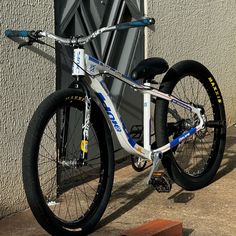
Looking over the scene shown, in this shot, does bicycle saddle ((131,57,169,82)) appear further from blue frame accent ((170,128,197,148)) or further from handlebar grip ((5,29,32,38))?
handlebar grip ((5,29,32,38))

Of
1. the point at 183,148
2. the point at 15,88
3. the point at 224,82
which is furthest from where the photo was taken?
the point at 224,82

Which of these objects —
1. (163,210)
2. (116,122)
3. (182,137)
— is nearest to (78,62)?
(116,122)

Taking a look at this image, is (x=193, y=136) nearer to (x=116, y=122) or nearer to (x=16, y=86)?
(x=116, y=122)

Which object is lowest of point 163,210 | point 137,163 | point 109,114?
point 163,210

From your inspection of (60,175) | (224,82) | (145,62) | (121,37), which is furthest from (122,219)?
(224,82)

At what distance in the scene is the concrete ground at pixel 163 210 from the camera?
3.97 meters

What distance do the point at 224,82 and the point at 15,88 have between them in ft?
14.1

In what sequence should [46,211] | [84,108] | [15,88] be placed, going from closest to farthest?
[46,211] → [84,108] → [15,88]

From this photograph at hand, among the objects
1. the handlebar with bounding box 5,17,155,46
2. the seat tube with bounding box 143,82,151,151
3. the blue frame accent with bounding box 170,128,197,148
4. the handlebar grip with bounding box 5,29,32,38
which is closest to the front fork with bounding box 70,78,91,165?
the handlebar with bounding box 5,17,155,46

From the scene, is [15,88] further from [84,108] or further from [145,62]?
[145,62]

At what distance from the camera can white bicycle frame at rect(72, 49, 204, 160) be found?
12.5ft

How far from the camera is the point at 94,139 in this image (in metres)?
4.14

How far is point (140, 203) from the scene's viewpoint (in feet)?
15.0

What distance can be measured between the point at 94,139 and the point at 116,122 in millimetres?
230
